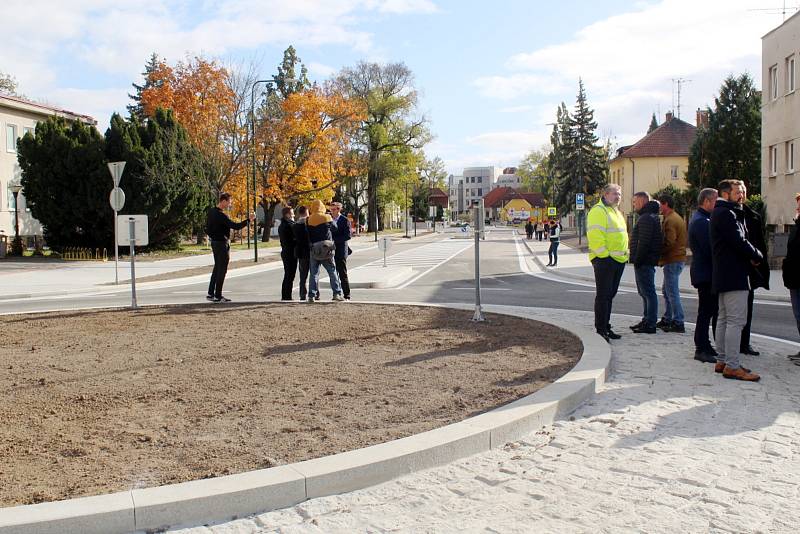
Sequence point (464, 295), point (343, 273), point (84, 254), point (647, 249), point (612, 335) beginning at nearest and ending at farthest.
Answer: point (612, 335) < point (647, 249) < point (343, 273) < point (464, 295) < point (84, 254)

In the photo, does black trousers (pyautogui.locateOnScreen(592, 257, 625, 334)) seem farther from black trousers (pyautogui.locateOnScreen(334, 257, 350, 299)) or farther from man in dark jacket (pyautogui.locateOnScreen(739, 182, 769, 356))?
black trousers (pyautogui.locateOnScreen(334, 257, 350, 299))

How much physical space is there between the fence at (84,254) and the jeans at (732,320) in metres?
28.8

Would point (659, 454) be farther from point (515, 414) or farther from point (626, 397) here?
→ point (626, 397)

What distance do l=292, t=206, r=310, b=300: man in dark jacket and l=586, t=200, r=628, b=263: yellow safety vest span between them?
574 centimetres

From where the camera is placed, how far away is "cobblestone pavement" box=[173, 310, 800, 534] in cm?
374

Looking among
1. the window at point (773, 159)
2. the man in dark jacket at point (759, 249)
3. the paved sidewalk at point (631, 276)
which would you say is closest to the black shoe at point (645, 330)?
the man in dark jacket at point (759, 249)

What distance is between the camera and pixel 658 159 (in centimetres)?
6350

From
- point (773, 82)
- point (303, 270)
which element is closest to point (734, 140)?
point (773, 82)

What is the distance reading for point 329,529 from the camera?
12.1 feet

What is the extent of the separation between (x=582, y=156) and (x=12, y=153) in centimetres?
4781

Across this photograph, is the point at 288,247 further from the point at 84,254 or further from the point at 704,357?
the point at 84,254

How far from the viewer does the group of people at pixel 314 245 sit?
13070mm

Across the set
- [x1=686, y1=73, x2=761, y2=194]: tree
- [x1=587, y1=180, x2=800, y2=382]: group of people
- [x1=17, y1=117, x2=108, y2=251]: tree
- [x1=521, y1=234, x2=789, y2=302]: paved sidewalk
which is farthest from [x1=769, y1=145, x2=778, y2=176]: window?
[x1=17, y1=117, x2=108, y2=251]: tree

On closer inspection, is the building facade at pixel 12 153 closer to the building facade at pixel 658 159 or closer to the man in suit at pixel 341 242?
the man in suit at pixel 341 242
